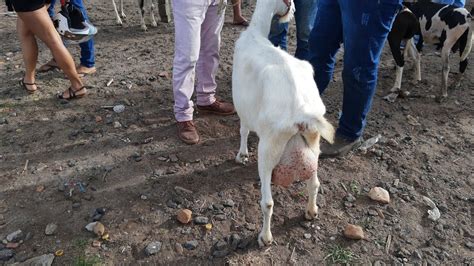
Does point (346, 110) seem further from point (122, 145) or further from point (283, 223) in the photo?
point (122, 145)

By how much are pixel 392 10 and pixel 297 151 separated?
149 centimetres

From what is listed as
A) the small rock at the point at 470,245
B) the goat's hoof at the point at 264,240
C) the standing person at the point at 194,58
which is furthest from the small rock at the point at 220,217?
the small rock at the point at 470,245

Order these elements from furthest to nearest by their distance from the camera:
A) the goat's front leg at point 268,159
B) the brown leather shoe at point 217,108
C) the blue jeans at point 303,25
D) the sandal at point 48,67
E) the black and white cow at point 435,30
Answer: the sandal at point 48,67 → the black and white cow at point 435,30 → the brown leather shoe at point 217,108 → the blue jeans at point 303,25 → the goat's front leg at point 268,159

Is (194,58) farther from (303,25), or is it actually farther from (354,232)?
(354,232)

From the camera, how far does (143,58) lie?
588cm

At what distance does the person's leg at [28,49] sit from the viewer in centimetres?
461

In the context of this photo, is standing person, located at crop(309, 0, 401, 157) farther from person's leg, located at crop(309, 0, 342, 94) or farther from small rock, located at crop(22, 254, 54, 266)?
small rock, located at crop(22, 254, 54, 266)

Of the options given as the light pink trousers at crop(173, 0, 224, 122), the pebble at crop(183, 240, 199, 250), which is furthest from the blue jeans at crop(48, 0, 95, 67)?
the pebble at crop(183, 240, 199, 250)

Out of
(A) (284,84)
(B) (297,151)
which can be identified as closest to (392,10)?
(A) (284,84)

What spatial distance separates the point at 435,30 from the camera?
4.95 meters

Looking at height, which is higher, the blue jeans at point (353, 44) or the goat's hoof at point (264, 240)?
the blue jeans at point (353, 44)

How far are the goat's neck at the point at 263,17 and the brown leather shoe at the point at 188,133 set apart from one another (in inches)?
50.6

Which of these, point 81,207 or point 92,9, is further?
point 92,9

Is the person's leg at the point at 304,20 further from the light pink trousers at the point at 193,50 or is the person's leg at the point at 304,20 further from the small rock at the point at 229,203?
the small rock at the point at 229,203
